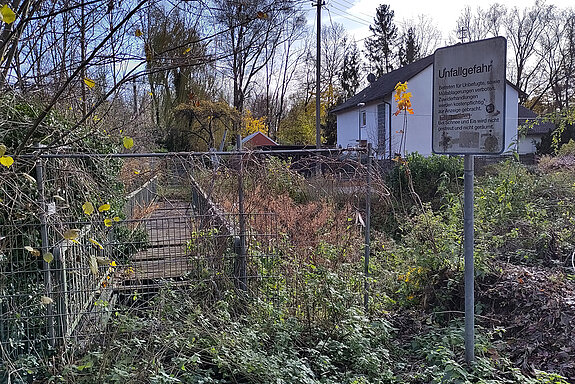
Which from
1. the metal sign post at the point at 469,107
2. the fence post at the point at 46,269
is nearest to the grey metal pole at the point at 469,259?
the metal sign post at the point at 469,107

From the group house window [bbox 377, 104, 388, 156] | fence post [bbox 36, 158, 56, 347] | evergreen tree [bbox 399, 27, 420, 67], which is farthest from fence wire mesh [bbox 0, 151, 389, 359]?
evergreen tree [bbox 399, 27, 420, 67]

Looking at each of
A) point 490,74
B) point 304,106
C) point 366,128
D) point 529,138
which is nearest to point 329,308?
point 490,74

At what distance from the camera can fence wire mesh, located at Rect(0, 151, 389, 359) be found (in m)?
3.93

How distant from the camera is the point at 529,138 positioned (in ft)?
117

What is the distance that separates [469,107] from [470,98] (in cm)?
7

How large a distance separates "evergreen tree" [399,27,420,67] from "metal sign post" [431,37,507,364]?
4171 centimetres

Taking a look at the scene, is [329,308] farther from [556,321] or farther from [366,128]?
[366,128]

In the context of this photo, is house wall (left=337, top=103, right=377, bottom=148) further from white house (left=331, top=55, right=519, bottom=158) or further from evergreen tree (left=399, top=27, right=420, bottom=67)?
evergreen tree (left=399, top=27, right=420, bottom=67)

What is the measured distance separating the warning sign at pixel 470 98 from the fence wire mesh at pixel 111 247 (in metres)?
1.74

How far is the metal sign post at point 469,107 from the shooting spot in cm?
336

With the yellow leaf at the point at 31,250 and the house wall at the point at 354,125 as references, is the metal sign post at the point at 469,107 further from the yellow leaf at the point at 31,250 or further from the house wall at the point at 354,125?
the house wall at the point at 354,125

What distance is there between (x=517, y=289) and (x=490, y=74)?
2318 millimetres

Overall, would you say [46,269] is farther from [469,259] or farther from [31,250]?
[469,259]

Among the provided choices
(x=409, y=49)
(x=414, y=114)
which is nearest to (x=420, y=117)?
(x=414, y=114)
